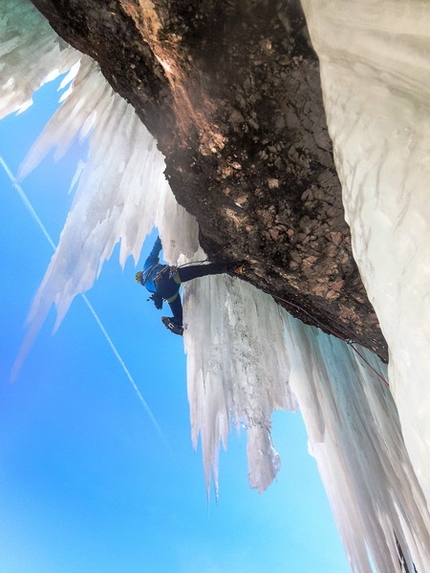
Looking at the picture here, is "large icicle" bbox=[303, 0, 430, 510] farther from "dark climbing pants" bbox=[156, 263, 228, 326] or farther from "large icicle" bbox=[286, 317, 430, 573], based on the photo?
"large icicle" bbox=[286, 317, 430, 573]

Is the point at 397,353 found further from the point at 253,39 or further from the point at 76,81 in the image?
the point at 76,81

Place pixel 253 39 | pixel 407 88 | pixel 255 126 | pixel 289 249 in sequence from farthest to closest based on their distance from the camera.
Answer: pixel 289 249, pixel 255 126, pixel 253 39, pixel 407 88

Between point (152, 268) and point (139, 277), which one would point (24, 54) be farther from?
point (139, 277)

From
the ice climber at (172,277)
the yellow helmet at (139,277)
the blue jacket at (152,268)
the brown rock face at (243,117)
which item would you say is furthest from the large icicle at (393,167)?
the yellow helmet at (139,277)

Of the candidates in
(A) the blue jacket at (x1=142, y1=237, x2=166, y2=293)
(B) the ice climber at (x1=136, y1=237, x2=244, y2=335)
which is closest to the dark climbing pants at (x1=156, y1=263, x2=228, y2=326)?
(B) the ice climber at (x1=136, y1=237, x2=244, y2=335)

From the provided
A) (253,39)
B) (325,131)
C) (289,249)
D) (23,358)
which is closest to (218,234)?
(289,249)

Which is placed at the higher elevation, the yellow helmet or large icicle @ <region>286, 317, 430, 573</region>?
the yellow helmet

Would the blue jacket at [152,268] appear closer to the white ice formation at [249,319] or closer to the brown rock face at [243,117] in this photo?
the white ice formation at [249,319]
